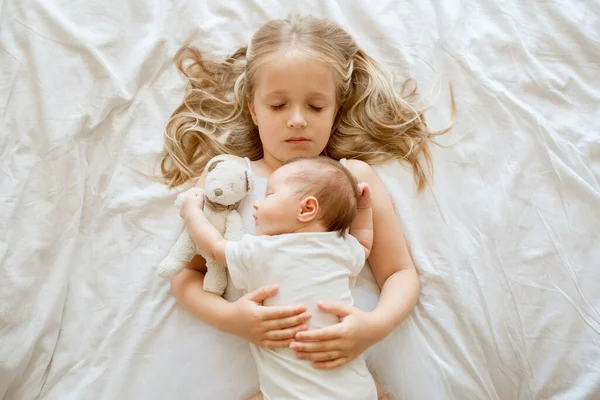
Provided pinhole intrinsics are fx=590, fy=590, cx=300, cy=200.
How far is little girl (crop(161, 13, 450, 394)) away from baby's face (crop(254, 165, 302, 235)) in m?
0.09

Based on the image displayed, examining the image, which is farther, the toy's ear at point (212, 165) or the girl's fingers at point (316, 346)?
the toy's ear at point (212, 165)

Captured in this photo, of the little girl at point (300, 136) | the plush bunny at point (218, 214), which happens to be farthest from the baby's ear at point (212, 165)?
the little girl at point (300, 136)

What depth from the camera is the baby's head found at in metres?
1.04

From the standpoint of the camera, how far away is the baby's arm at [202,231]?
1.05 metres

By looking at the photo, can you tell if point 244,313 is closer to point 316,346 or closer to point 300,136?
point 316,346

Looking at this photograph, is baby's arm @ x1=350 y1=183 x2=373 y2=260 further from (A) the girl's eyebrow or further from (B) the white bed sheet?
(A) the girl's eyebrow

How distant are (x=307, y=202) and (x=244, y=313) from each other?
8.9 inches

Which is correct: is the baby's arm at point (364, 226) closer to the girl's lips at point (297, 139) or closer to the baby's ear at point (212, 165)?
the girl's lips at point (297, 139)

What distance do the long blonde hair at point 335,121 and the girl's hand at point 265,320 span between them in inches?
13.2

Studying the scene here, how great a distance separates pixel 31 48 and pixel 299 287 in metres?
0.79

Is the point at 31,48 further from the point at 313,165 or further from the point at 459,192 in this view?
the point at 459,192

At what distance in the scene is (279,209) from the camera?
104cm

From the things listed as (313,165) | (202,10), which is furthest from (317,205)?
(202,10)

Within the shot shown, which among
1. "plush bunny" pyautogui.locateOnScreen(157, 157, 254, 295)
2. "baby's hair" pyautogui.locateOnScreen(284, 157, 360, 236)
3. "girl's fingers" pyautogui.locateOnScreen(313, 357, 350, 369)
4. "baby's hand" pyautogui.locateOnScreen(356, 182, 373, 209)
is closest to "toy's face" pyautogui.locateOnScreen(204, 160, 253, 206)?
"plush bunny" pyautogui.locateOnScreen(157, 157, 254, 295)
